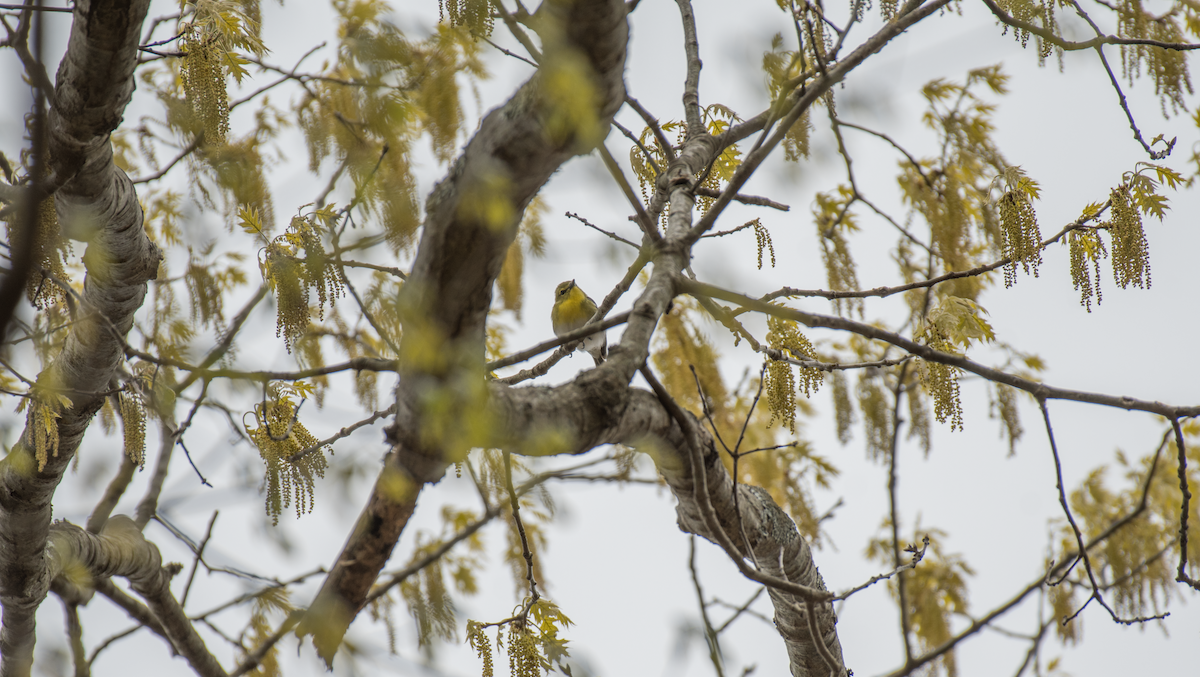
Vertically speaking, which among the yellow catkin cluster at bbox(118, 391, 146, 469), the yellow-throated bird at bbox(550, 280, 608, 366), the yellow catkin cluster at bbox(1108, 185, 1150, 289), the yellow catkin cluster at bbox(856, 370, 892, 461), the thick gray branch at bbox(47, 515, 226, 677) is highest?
the yellow-throated bird at bbox(550, 280, 608, 366)

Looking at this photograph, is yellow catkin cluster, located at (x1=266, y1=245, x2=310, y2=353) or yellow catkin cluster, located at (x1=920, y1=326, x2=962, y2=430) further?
yellow catkin cluster, located at (x1=920, y1=326, x2=962, y2=430)

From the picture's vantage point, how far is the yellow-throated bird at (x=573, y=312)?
17.7ft

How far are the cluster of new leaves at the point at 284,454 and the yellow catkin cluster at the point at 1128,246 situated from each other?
8.31ft

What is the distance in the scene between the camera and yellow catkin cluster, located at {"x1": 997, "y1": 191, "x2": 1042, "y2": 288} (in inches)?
91.4

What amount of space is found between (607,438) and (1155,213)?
2137 millimetres

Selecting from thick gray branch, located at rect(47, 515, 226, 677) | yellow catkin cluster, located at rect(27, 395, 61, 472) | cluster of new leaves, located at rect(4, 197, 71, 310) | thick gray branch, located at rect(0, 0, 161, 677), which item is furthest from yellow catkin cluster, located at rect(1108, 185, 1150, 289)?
thick gray branch, located at rect(47, 515, 226, 677)

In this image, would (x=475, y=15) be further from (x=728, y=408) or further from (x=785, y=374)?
(x=728, y=408)

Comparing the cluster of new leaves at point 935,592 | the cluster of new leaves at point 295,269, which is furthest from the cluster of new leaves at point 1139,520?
the cluster of new leaves at point 295,269

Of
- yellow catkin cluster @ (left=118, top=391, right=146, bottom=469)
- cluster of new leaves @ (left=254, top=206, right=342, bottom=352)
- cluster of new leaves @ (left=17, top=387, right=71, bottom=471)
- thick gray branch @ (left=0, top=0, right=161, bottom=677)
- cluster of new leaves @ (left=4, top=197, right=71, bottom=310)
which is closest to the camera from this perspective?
thick gray branch @ (left=0, top=0, right=161, bottom=677)

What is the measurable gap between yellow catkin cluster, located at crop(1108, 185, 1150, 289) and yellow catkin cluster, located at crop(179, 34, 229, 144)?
2.96 metres

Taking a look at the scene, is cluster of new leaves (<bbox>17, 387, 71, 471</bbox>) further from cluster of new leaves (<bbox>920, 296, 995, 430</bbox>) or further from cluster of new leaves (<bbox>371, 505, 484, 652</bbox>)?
cluster of new leaves (<bbox>920, 296, 995, 430</bbox>)

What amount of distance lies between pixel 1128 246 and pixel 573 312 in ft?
11.9

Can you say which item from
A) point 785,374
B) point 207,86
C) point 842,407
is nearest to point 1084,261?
point 785,374

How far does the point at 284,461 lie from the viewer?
2.15 meters
